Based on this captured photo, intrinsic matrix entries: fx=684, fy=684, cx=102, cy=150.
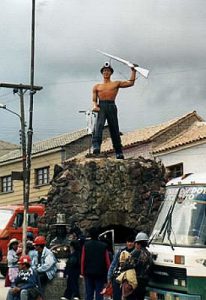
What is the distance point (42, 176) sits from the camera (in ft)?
139

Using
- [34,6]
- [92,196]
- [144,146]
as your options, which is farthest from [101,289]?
[144,146]

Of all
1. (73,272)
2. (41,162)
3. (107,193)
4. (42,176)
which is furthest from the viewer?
(42,176)

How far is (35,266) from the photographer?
41.9 feet

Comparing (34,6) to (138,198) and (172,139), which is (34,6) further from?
(172,139)

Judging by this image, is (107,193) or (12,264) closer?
(12,264)

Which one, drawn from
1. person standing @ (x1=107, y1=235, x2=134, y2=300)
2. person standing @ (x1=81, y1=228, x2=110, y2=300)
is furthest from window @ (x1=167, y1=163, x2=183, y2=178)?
person standing @ (x1=107, y1=235, x2=134, y2=300)

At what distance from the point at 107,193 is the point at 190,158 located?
12027 mm

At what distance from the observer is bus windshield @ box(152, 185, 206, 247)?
10.5 meters

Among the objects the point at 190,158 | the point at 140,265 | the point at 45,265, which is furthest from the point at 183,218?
the point at 190,158

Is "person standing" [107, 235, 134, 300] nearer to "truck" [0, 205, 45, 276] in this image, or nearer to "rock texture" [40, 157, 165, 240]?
"rock texture" [40, 157, 165, 240]

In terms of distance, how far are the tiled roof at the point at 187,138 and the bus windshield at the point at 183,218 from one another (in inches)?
762

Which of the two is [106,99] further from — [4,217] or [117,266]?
[117,266]

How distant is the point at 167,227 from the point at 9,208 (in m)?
15.2

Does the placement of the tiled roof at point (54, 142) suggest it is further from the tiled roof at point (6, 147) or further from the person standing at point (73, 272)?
the person standing at point (73, 272)
